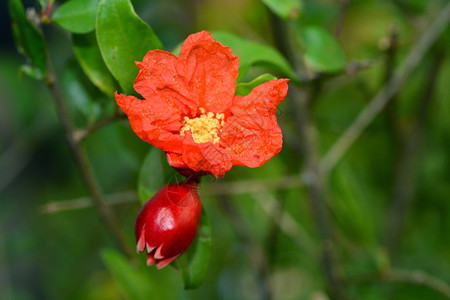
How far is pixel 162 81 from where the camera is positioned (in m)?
0.64

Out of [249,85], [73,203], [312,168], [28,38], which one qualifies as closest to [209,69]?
[249,85]

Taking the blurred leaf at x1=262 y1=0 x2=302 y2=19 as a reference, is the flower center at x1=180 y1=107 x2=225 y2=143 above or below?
below

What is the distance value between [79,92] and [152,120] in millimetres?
367

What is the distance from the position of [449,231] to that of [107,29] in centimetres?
114

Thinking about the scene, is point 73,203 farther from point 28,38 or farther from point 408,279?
point 408,279

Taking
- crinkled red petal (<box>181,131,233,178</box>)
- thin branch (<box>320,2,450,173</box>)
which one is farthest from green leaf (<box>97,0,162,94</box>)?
thin branch (<box>320,2,450,173</box>)

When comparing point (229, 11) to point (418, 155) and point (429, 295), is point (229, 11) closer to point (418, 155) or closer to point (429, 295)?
point (418, 155)

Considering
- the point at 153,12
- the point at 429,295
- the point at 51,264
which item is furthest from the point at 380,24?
the point at 51,264

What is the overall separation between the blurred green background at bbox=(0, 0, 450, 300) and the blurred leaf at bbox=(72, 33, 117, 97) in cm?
13

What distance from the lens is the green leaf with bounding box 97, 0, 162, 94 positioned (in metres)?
0.67

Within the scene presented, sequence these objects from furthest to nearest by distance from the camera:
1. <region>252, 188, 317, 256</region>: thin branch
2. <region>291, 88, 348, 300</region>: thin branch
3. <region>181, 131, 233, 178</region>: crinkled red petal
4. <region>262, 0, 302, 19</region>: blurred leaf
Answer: <region>252, 188, 317, 256</region>: thin branch < <region>291, 88, 348, 300</region>: thin branch < <region>262, 0, 302, 19</region>: blurred leaf < <region>181, 131, 233, 178</region>: crinkled red petal

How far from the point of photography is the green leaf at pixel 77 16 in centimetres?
73

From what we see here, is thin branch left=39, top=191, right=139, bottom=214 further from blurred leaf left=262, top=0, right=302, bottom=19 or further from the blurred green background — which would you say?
blurred leaf left=262, top=0, right=302, bottom=19

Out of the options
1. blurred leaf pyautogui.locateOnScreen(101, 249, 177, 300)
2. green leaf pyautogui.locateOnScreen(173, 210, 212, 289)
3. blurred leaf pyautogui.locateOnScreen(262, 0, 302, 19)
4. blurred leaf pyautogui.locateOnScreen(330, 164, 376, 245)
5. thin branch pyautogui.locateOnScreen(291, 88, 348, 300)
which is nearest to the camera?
green leaf pyautogui.locateOnScreen(173, 210, 212, 289)
